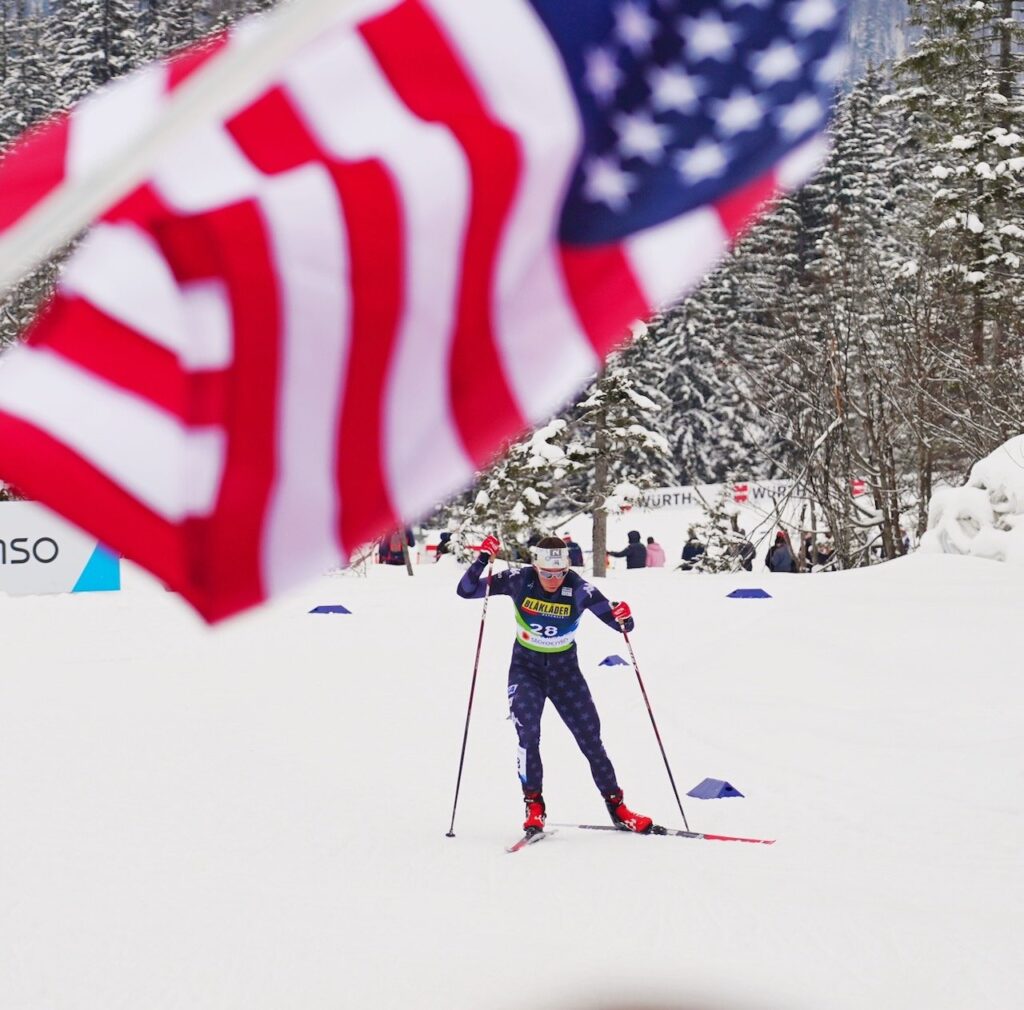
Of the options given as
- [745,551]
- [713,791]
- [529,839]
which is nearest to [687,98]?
Answer: [529,839]

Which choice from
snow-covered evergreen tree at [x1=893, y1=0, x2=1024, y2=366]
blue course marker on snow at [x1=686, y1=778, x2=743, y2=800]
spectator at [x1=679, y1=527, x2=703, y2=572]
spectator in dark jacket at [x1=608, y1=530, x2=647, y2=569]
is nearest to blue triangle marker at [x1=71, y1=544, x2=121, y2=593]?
spectator in dark jacket at [x1=608, y1=530, x2=647, y2=569]

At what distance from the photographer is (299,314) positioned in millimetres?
2414

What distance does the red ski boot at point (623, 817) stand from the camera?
9.08m

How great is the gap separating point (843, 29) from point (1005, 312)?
2561cm

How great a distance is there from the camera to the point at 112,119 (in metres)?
2.41

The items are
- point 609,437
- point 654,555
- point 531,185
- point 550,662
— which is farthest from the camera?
point 609,437

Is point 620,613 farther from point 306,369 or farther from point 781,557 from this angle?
point 781,557

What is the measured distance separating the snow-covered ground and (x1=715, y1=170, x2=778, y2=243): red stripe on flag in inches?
41.7

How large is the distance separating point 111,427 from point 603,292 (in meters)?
0.86

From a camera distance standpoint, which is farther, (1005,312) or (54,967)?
(1005,312)

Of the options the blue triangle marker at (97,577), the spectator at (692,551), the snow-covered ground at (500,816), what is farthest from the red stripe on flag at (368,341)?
the spectator at (692,551)

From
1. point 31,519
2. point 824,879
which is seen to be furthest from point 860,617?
point 31,519

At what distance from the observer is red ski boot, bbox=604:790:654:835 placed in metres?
9.08

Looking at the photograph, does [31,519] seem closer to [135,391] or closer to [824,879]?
[824,879]
